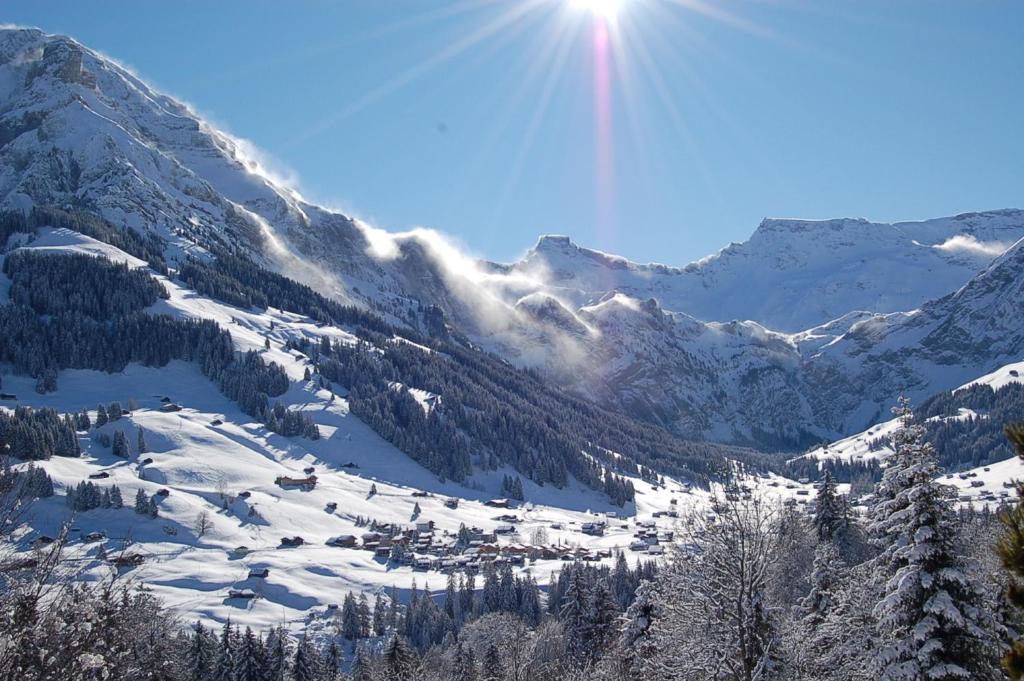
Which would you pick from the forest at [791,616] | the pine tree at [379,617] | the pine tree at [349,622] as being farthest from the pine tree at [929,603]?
the pine tree at [379,617]

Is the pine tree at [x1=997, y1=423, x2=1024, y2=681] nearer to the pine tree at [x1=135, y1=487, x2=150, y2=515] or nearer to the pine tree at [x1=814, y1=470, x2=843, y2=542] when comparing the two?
the pine tree at [x1=814, y1=470, x2=843, y2=542]

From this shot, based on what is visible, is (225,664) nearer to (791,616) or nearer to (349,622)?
(791,616)

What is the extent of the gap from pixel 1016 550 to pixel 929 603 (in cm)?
1170

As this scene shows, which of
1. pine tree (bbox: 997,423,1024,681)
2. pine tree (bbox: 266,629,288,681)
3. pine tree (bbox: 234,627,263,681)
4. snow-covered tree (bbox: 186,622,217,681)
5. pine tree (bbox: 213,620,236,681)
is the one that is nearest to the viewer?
pine tree (bbox: 997,423,1024,681)

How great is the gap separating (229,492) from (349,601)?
46729 millimetres

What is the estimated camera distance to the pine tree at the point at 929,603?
2153 centimetres

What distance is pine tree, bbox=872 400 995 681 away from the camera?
21.5 metres

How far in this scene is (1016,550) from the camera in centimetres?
1161

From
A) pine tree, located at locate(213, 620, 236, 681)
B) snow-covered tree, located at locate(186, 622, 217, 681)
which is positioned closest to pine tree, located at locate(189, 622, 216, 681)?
snow-covered tree, located at locate(186, 622, 217, 681)

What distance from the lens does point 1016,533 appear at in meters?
11.7

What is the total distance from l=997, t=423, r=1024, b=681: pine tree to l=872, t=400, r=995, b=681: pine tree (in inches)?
431

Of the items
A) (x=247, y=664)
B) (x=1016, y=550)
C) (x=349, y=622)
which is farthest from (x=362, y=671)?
(x=1016, y=550)

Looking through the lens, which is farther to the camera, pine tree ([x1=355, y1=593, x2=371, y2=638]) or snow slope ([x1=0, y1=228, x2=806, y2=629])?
snow slope ([x1=0, y1=228, x2=806, y2=629])

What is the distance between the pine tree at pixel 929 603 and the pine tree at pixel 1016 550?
35.9 ft
